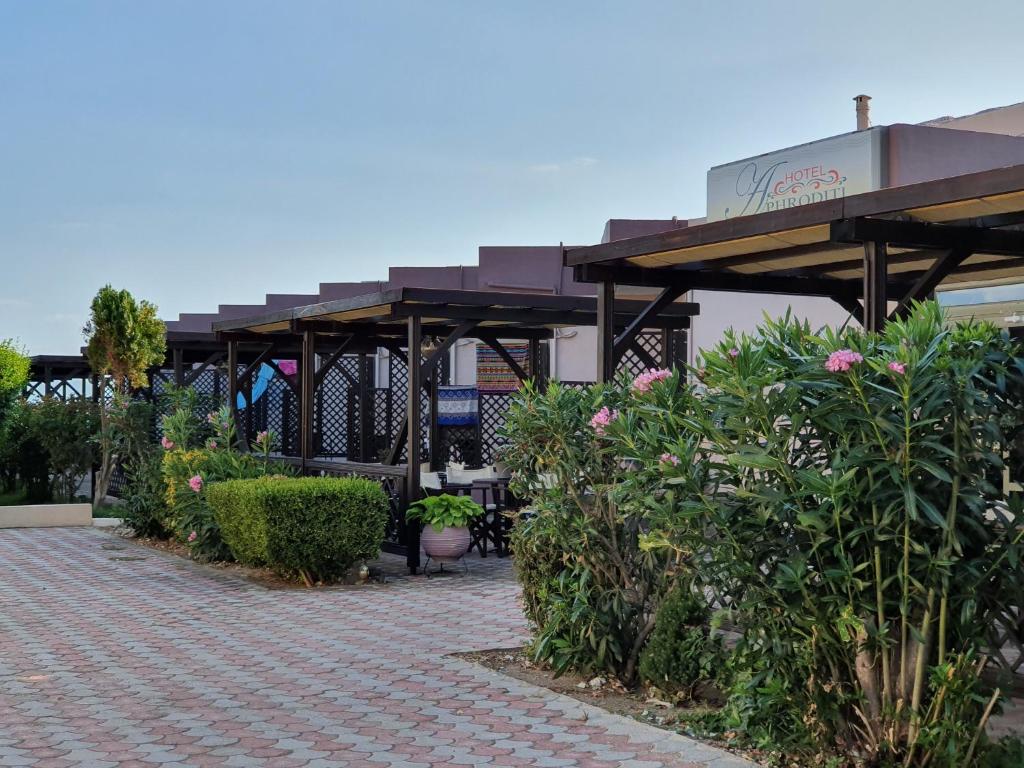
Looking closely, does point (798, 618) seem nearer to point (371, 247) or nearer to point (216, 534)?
point (216, 534)

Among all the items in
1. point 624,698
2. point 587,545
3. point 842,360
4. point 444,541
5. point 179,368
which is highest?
Answer: point 179,368

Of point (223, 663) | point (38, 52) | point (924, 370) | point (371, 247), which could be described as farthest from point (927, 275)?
point (371, 247)

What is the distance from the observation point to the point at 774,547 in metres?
4.41

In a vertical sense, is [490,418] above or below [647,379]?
below

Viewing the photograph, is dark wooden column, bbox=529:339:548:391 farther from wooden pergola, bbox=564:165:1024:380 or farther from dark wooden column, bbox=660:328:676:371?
wooden pergola, bbox=564:165:1024:380

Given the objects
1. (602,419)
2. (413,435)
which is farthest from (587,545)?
(413,435)

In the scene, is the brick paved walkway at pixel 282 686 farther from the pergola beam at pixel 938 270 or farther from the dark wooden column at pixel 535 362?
the dark wooden column at pixel 535 362

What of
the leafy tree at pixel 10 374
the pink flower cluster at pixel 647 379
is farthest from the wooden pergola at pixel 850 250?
the leafy tree at pixel 10 374

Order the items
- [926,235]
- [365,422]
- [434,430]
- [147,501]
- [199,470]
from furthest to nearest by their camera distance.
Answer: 1. [365,422]
2. [434,430]
3. [147,501]
4. [199,470]
5. [926,235]

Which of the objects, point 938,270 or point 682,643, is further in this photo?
point 938,270

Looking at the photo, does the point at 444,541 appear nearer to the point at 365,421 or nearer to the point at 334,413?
the point at 365,421

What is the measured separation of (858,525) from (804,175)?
4.40 metres

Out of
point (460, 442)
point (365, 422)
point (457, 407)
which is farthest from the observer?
point (365, 422)

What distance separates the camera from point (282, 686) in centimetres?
611
